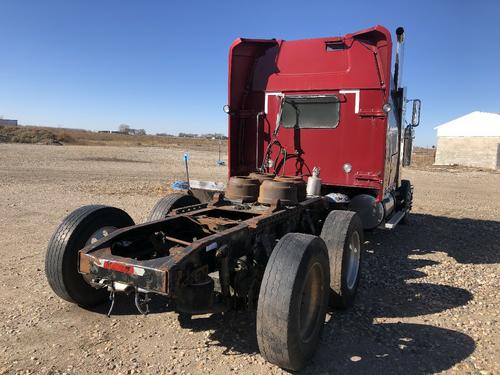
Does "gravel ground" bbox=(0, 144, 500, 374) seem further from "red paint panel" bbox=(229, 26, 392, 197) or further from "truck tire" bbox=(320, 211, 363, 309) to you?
"red paint panel" bbox=(229, 26, 392, 197)

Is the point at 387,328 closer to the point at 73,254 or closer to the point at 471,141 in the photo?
the point at 73,254

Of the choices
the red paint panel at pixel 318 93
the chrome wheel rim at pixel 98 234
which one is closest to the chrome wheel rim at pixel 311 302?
the chrome wheel rim at pixel 98 234

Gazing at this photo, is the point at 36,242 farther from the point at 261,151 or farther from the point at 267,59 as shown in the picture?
the point at 267,59

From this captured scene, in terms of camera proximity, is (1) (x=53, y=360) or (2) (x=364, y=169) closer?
(1) (x=53, y=360)

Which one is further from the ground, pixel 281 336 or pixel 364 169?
pixel 364 169

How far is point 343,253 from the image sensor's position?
4.63 m

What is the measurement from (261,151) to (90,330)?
4.36m

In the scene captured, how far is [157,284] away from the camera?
3.11 metres

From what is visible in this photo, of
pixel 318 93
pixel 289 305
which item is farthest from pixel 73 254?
pixel 318 93

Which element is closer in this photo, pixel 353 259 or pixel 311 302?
pixel 311 302

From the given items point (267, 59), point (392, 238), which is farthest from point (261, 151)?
point (392, 238)

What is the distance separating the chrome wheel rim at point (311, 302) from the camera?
11.7 ft

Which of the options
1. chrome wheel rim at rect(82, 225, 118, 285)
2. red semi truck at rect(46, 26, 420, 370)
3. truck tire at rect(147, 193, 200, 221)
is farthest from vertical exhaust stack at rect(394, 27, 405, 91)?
chrome wheel rim at rect(82, 225, 118, 285)

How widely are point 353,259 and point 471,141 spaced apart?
122 feet
